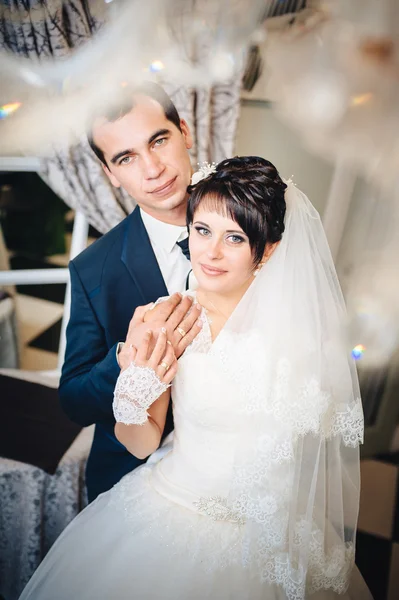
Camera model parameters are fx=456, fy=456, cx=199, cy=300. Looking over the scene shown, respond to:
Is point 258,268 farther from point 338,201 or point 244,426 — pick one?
point 338,201

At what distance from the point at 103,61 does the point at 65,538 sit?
138cm

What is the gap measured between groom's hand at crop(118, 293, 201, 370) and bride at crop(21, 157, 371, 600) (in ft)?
0.07

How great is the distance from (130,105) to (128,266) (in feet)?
1.42

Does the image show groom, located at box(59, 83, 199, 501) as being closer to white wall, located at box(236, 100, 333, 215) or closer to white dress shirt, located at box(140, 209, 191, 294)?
white dress shirt, located at box(140, 209, 191, 294)

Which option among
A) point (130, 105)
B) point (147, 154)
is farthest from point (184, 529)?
point (130, 105)

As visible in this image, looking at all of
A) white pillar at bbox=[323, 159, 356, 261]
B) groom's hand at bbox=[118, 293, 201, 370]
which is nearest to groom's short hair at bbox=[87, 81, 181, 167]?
groom's hand at bbox=[118, 293, 201, 370]

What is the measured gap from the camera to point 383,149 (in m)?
1.85

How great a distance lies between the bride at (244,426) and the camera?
1.08 meters

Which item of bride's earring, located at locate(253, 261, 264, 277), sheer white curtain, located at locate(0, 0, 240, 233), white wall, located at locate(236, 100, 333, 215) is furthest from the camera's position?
white wall, located at locate(236, 100, 333, 215)

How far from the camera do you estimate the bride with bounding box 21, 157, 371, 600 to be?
1078mm

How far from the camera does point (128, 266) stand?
132 cm

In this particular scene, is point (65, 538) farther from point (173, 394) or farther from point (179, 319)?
point (179, 319)

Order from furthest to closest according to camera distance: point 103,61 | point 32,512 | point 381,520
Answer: point 381,520, point 32,512, point 103,61

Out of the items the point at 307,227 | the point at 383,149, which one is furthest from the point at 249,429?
the point at 383,149
